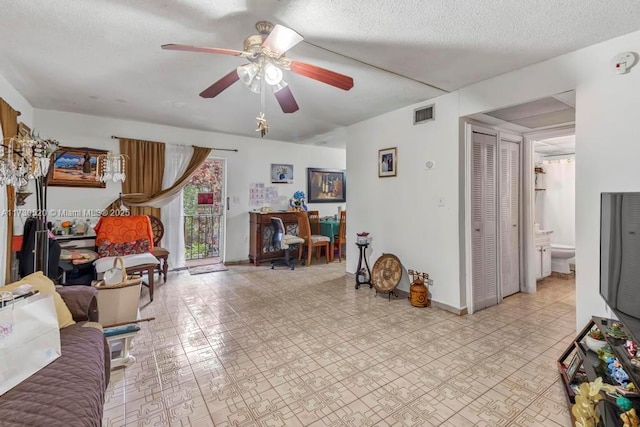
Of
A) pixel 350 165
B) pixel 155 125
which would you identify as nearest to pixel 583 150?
pixel 350 165

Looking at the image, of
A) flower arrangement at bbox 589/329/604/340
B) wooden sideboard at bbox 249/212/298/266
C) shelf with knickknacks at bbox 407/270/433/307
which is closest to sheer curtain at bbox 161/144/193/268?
wooden sideboard at bbox 249/212/298/266

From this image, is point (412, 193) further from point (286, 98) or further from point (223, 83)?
point (223, 83)

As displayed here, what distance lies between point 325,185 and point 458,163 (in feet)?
12.6

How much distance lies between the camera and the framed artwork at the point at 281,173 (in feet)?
19.6

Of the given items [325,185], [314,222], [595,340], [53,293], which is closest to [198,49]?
[53,293]

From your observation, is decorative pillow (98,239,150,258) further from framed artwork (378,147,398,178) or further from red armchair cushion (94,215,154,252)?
framed artwork (378,147,398,178)

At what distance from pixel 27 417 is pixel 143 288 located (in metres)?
3.31

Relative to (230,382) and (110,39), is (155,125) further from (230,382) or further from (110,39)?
(230,382)

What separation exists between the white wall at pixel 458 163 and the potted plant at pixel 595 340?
1.34 ft

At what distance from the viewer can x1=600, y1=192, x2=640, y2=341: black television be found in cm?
159

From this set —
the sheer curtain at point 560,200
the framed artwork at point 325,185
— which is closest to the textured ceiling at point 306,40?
the framed artwork at point 325,185

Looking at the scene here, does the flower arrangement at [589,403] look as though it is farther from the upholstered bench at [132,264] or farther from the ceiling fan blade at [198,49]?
the upholstered bench at [132,264]

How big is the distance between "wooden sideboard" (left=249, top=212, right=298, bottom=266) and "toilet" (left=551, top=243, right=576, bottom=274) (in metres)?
4.49

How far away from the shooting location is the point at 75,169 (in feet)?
13.6
